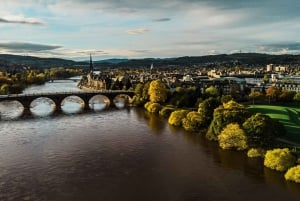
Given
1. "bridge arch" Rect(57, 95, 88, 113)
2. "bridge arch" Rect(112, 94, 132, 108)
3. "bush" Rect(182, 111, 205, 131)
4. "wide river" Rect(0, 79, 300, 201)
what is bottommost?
"bridge arch" Rect(112, 94, 132, 108)

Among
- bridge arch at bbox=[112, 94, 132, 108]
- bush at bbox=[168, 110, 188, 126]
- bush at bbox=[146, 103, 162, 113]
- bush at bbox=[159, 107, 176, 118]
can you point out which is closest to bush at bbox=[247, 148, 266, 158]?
bush at bbox=[168, 110, 188, 126]

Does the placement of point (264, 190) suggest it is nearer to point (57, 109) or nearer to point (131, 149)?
point (131, 149)

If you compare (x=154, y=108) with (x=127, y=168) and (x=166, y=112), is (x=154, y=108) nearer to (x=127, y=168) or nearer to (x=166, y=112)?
(x=166, y=112)

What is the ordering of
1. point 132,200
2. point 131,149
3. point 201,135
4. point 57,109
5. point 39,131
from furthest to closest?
point 57,109, point 39,131, point 201,135, point 131,149, point 132,200

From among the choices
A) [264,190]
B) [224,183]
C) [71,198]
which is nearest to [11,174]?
[71,198]

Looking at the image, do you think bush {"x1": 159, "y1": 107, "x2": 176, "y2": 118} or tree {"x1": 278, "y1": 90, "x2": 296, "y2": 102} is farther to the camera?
tree {"x1": 278, "y1": 90, "x2": 296, "y2": 102}

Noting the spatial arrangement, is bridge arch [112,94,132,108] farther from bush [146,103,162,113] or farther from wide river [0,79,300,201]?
wide river [0,79,300,201]

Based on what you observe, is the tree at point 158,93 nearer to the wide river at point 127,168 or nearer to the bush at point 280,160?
the wide river at point 127,168
